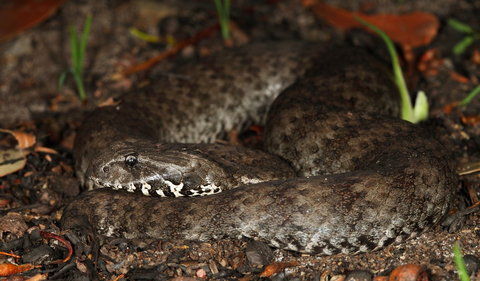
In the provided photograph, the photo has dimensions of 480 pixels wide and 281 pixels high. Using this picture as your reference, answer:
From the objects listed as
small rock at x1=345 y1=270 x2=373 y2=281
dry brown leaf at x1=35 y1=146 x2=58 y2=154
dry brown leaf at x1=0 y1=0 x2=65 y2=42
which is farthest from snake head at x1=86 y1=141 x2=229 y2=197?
dry brown leaf at x1=0 y1=0 x2=65 y2=42

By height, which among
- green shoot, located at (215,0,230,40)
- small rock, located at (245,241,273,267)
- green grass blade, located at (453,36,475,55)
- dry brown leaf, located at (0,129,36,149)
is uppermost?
green shoot, located at (215,0,230,40)

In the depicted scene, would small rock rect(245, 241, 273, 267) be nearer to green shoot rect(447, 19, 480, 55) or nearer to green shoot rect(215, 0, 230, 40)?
green shoot rect(215, 0, 230, 40)

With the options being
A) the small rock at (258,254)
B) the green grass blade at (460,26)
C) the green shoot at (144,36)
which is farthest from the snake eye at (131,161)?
the green grass blade at (460,26)

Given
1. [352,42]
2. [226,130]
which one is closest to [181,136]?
[226,130]

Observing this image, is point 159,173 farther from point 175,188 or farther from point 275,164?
point 275,164

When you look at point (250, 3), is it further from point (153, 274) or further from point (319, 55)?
point (153, 274)
